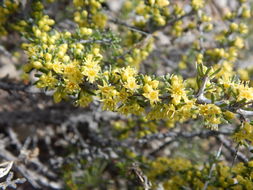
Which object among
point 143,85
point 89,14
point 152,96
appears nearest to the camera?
point 152,96

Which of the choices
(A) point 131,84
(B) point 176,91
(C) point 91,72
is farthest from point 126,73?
(B) point 176,91

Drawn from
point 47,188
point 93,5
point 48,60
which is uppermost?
point 93,5

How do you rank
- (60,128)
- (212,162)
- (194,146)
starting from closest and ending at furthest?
(212,162), (194,146), (60,128)

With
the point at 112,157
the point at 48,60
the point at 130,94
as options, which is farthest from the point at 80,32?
the point at 112,157

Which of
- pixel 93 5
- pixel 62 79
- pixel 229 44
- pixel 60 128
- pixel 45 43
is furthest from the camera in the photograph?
pixel 60 128

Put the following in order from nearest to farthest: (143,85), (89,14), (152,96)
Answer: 1. (152,96)
2. (143,85)
3. (89,14)

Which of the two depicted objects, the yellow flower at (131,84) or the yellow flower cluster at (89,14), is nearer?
the yellow flower at (131,84)

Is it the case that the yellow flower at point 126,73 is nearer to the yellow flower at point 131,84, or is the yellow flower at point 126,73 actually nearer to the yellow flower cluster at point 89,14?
the yellow flower at point 131,84

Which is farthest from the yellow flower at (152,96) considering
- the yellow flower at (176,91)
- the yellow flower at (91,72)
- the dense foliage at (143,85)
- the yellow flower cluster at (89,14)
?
the yellow flower cluster at (89,14)

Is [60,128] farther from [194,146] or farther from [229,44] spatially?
[229,44]

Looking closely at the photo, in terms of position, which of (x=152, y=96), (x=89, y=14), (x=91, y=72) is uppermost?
(x=89, y=14)

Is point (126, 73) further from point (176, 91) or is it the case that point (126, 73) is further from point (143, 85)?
point (176, 91)
